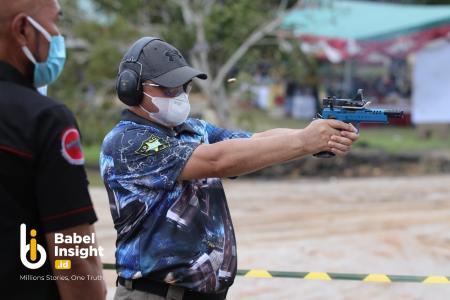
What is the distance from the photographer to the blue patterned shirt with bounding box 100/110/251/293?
121 inches

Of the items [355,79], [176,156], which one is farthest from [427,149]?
[176,156]

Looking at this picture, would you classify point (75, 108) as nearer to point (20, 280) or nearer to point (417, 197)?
point (417, 197)

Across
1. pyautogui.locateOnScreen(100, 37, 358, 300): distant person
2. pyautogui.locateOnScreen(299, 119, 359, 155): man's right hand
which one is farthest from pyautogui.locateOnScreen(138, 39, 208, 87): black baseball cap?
pyautogui.locateOnScreen(299, 119, 359, 155): man's right hand

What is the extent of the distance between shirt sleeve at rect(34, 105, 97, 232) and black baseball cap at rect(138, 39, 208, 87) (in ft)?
3.51

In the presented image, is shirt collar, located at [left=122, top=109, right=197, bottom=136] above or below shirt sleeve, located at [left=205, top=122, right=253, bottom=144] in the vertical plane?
above

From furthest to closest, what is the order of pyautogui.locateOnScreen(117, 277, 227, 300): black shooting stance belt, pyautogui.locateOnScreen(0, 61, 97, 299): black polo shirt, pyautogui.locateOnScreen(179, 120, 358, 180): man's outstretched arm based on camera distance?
pyautogui.locateOnScreen(117, 277, 227, 300): black shooting stance belt → pyautogui.locateOnScreen(179, 120, 358, 180): man's outstretched arm → pyautogui.locateOnScreen(0, 61, 97, 299): black polo shirt

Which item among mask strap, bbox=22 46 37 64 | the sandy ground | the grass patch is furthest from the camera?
the grass patch

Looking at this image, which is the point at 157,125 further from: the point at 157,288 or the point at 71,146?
the point at 71,146

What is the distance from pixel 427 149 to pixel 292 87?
990cm

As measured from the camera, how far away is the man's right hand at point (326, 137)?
3.09m

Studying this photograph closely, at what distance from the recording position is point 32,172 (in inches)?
85.5

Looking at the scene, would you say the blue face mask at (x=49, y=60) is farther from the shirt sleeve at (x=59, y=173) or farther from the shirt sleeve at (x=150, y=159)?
the shirt sleeve at (x=150, y=159)

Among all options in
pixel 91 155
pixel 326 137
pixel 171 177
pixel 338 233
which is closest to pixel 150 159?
pixel 171 177
